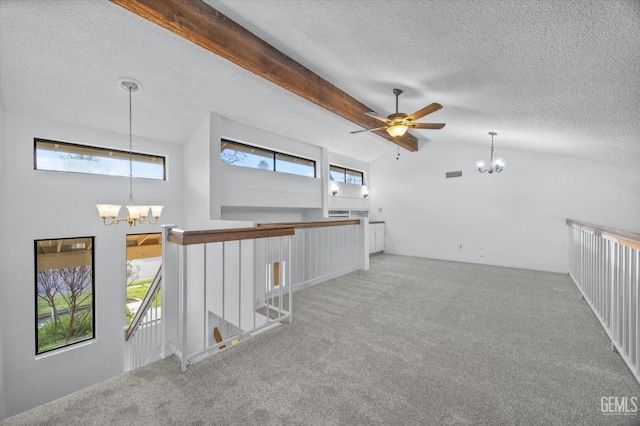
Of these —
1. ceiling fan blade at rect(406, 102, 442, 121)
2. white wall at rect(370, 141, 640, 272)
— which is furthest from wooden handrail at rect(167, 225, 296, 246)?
white wall at rect(370, 141, 640, 272)

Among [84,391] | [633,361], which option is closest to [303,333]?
[84,391]

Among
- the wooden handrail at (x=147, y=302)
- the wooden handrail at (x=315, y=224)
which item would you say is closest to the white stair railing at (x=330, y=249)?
the wooden handrail at (x=315, y=224)

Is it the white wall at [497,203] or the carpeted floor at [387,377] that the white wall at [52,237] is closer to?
the carpeted floor at [387,377]

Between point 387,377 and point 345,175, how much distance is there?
6.37 m

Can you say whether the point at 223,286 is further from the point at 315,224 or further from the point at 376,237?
the point at 376,237

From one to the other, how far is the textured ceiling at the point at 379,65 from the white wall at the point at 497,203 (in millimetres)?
674

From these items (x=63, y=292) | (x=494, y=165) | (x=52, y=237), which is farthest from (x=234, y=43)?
(x=494, y=165)

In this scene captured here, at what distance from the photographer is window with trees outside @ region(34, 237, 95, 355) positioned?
4117 mm

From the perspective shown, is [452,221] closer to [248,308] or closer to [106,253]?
[248,308]

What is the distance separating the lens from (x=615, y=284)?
2.21 meters

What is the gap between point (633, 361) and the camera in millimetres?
1864

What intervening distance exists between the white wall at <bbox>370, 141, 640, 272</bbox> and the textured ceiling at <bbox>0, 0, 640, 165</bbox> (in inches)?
26.5

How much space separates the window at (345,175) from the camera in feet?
24.2

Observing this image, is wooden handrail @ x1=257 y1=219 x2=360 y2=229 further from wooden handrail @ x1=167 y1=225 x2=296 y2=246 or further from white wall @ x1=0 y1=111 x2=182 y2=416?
white wall @ x1=0 y1=111 x2=182 y2=416
